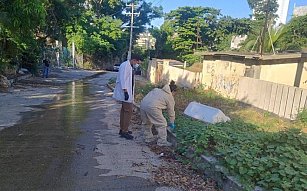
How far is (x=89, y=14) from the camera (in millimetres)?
38188

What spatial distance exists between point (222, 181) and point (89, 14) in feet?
124

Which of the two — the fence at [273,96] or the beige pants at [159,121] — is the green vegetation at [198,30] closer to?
the fence at [273,96]

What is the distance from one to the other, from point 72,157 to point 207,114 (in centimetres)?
393

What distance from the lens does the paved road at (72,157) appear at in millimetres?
3762

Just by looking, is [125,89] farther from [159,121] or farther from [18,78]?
[18,78]

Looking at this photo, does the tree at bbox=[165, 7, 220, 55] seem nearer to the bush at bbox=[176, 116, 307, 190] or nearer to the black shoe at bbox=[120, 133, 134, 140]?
the black shoe at bbox=[120, 133, 134, 140]

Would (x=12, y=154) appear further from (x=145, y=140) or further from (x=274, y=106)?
(x=274, y=106)

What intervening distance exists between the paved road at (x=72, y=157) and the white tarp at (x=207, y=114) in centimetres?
169

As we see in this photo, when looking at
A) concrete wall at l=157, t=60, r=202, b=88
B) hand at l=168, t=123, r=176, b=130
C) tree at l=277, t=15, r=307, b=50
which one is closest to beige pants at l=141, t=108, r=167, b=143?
hand at l=168, t=123, r=176, b=130

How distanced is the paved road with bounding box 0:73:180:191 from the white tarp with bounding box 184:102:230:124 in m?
1.69

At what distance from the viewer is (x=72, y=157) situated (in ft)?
Result: 15.4

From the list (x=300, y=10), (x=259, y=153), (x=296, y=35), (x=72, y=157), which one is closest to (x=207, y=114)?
(x=259, y=153)

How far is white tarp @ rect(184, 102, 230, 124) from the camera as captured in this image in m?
7.17

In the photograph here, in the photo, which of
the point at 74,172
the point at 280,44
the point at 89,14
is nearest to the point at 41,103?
the point at 74,172
